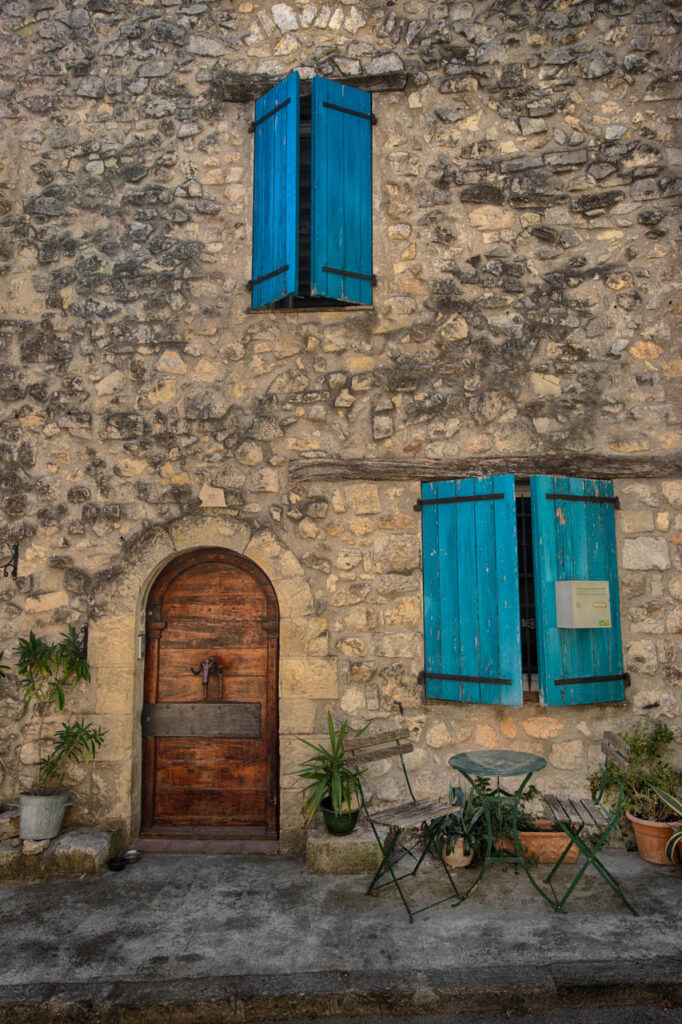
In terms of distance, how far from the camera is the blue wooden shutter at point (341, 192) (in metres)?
4.88

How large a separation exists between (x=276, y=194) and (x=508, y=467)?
2559mm

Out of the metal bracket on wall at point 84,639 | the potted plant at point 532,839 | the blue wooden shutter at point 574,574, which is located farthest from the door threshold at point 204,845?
the blue wooden shutter at point 574,574

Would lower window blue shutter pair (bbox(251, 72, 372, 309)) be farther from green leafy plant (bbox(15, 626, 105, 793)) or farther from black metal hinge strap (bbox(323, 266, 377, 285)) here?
green leafy plant (bbox(15, 626, 105, 793))

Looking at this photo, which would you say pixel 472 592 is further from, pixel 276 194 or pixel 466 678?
pixel 276 194

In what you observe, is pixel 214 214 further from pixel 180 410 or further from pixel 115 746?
pixel 115 746

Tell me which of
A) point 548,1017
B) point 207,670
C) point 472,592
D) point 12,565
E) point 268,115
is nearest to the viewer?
point 548,1017

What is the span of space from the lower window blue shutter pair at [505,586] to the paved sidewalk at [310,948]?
111cm

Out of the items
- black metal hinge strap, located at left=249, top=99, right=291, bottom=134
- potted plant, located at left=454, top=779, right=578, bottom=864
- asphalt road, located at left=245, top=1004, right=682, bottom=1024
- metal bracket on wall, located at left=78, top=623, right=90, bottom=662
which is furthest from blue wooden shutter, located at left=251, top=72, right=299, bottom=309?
asphalt road, located at left=245, top=1004, right=682, bottom=1024

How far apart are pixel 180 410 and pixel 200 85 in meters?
2.52

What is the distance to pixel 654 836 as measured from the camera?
427 cm

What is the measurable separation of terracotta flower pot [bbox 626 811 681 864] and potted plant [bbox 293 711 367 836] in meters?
1.77

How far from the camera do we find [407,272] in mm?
5031

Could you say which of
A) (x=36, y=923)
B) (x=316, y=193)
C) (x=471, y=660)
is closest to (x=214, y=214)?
(x=316, y=193)

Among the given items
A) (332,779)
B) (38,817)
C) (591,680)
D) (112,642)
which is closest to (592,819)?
(591,680)
